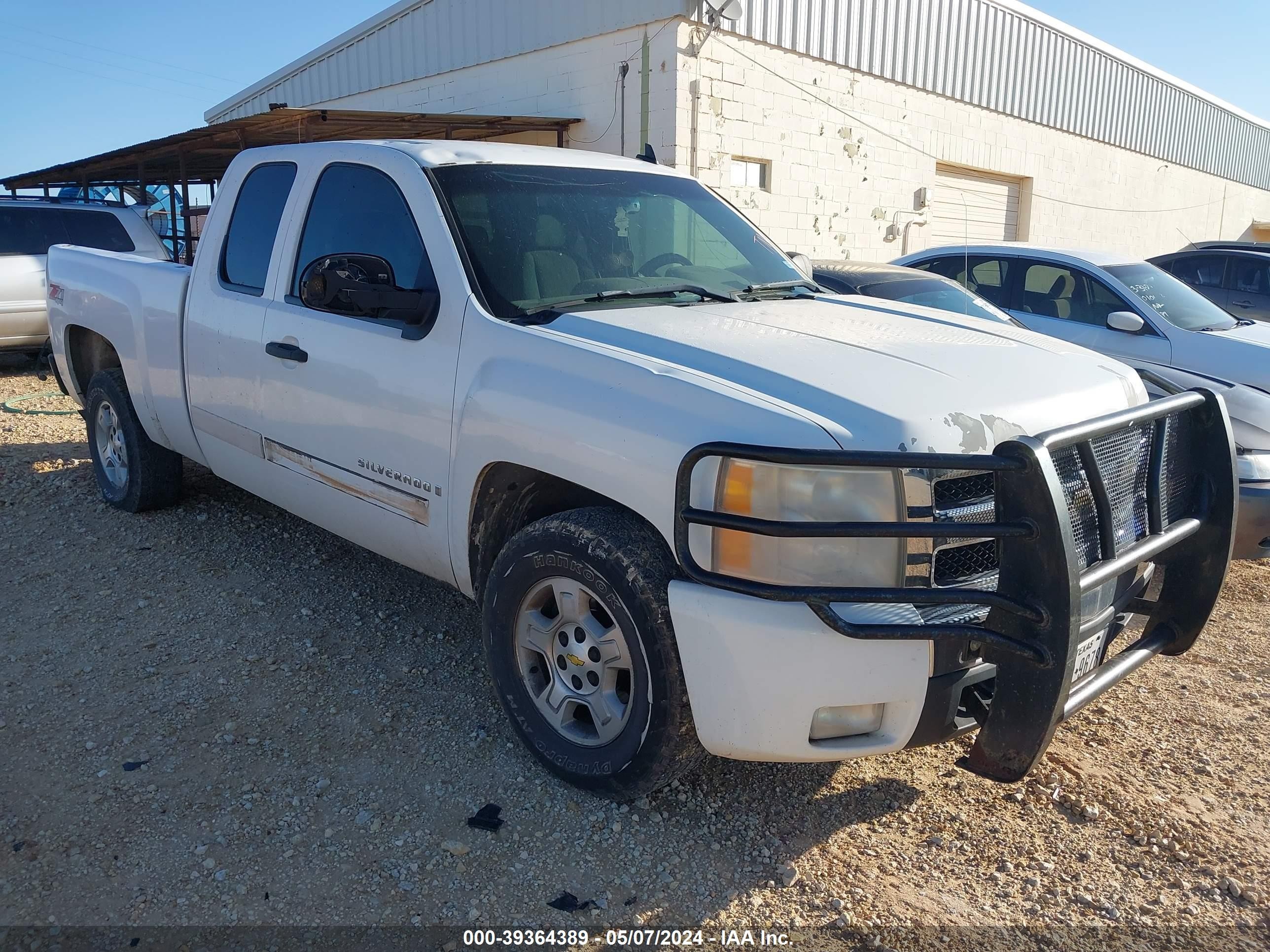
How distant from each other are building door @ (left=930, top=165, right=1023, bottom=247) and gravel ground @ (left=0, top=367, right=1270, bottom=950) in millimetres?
11986

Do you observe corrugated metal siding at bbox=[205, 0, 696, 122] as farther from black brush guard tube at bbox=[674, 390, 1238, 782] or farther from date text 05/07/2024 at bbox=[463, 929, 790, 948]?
date text 05/07/2024 at bbox=[463, 929, 790, 948]

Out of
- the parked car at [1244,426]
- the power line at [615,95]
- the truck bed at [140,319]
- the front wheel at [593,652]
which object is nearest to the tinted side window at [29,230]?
the truck bed at [140,319]

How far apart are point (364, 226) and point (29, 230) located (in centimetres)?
853

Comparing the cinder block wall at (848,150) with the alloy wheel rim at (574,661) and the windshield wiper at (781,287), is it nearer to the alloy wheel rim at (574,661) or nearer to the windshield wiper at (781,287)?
the windshield wiper at (781,287)

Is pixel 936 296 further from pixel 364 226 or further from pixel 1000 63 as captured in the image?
pixel 1000 63

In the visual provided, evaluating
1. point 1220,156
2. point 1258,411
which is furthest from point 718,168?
point 1220,156

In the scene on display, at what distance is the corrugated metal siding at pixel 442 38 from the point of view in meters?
11.1

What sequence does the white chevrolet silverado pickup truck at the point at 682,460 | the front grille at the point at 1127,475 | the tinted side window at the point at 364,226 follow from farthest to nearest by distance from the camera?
the tinted side window at the point at 364,226
the front grille at the point at 1127,475
the white chevrolet silverado pickup truck at the point at 682,460

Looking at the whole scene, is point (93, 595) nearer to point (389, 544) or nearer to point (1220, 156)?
point (389, 544)

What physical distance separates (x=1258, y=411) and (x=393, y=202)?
4.28 metres

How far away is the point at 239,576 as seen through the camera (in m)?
4.67

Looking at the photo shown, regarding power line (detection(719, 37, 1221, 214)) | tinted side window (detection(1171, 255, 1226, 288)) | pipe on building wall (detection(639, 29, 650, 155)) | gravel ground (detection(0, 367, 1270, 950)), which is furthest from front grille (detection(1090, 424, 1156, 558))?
power line (detection(719, 37, 1221, 214))

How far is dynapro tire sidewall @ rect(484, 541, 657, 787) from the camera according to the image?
2.63m

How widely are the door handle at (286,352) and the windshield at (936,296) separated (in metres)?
4.25
